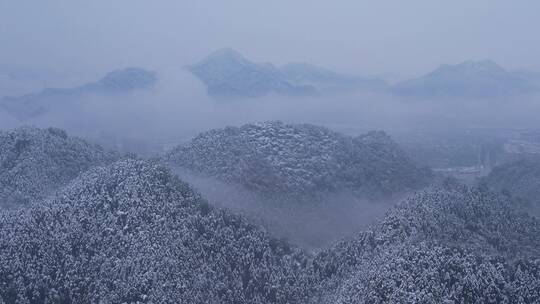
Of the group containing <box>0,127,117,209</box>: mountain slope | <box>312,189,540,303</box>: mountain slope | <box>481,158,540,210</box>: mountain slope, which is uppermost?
<box>0,127,117,209</box>: mountain slope

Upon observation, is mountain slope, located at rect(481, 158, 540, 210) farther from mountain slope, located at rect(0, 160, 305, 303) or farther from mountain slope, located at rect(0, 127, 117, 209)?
mountain slope, located at rect(0, 127, 117, 209)

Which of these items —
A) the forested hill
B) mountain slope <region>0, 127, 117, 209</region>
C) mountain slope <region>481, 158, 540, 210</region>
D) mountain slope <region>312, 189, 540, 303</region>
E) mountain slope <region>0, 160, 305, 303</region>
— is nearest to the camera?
mountain slope <region>312, 189, 540, 303</region>

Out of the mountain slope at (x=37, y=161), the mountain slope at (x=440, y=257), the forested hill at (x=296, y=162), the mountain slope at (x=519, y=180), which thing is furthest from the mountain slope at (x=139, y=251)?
the mountain slope at (x=519, y=180)

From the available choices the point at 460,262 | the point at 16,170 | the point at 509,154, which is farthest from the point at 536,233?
the point at 509,154

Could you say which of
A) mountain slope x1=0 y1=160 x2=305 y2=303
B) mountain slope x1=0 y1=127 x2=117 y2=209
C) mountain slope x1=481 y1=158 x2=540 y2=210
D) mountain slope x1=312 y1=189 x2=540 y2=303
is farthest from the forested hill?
mountain slope x1=312 y1=189 x2=540 y2=303

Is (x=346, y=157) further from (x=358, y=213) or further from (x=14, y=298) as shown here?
(x=14, y=298)

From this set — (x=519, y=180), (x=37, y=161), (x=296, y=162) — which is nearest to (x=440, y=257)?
(x=296, y=162)

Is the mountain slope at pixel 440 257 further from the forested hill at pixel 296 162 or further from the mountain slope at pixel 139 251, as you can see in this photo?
the forested hill at pixel 296 162

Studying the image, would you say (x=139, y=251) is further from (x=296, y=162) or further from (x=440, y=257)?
(x=296, y=162)
